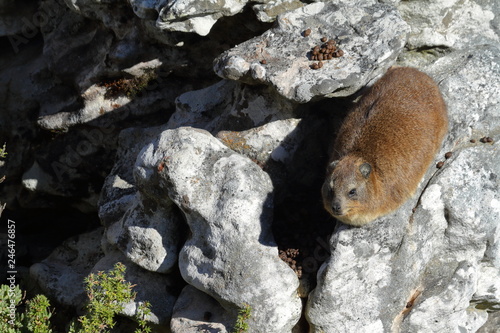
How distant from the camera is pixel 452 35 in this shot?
9.15 m

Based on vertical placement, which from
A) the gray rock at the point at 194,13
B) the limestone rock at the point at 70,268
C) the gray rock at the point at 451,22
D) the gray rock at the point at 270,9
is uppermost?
the gray rock at the point at 194,13

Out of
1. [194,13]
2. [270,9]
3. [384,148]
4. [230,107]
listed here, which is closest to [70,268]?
[230,107]

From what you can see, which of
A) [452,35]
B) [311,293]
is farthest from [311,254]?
[452,35]

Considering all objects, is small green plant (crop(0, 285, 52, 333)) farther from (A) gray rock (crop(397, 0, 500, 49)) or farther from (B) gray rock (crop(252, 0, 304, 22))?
(A) gray rock (crop(397, 0, 500, 49))

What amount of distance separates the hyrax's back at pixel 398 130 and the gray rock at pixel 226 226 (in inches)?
52.1

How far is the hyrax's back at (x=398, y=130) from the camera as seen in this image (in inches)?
299

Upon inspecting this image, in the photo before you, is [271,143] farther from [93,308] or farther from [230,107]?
[93,308]

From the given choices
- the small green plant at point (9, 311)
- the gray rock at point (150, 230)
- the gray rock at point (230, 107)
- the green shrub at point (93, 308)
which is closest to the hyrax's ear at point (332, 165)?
the gray rock at point (230, 107)

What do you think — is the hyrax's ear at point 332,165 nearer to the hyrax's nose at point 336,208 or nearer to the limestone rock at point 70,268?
the hyrax's nose at point 336,208

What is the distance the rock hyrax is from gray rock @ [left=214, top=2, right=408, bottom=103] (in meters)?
0.38

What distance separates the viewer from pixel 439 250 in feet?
26.7

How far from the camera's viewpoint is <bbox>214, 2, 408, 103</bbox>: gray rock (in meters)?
7.87

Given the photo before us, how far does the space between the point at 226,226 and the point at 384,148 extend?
2.12 meters

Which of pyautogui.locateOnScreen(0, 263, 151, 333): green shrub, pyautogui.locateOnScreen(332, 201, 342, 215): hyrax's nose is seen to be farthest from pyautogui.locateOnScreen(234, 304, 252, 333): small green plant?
pyautogui.locateOnScreen(332, 201, 342, 215): hyrax's nose
